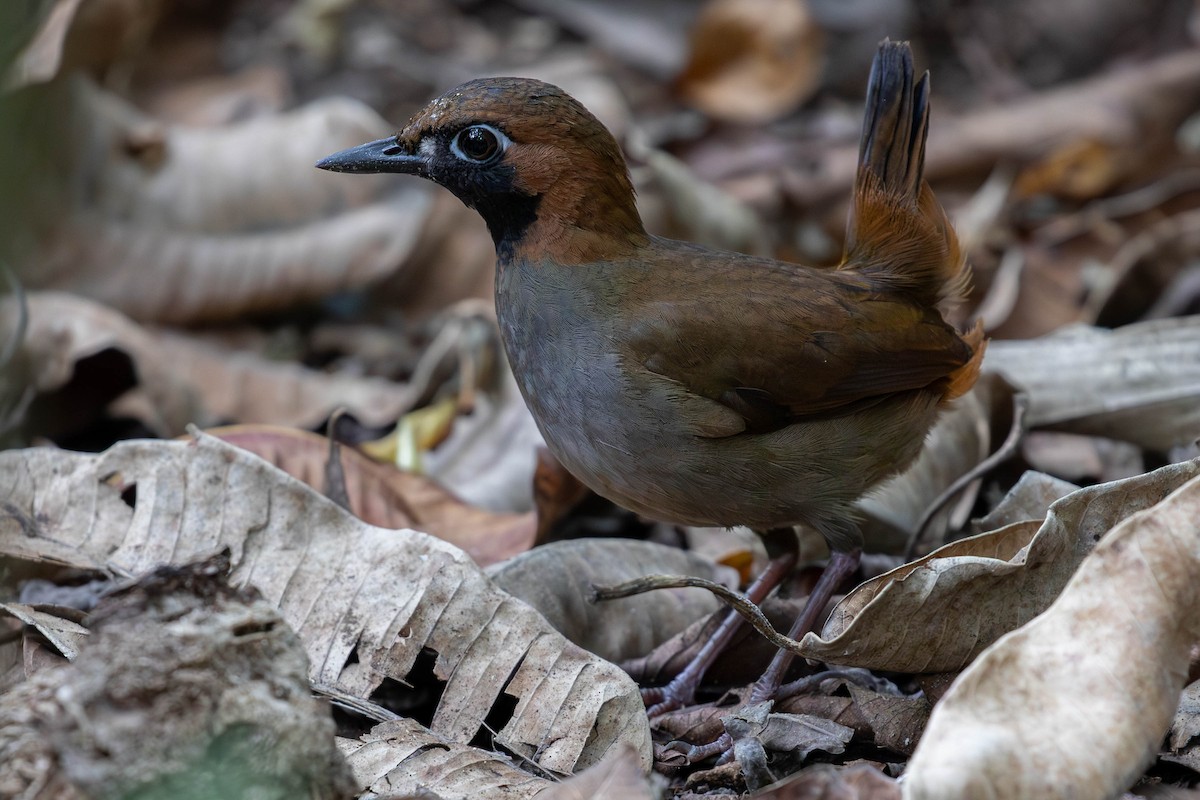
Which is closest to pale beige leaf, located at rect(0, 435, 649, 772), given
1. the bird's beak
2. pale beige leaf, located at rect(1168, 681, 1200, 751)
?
the bird's beak

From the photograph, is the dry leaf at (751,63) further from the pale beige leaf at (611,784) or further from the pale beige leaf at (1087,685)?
the pale beige leaf at (611,784)

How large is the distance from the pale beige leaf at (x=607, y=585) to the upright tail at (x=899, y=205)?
3.62 ft

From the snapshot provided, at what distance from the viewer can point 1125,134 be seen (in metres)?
7.12

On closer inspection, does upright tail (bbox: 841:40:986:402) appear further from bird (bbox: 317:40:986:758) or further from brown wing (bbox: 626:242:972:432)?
brown wing (bbox: 626:242:972:432)

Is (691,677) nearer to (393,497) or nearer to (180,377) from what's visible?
(393,497)

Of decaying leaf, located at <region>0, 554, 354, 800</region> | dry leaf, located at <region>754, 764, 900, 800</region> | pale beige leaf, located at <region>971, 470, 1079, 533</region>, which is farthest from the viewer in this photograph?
pale beige leaf, located at <region>971, 470, 1079, 533</region>

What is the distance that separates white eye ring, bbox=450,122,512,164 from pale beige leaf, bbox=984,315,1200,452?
1947 millimetres

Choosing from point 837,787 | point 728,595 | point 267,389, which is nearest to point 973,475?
point 728,595

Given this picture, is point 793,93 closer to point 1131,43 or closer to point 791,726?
point 1131,43

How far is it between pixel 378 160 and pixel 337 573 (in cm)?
125

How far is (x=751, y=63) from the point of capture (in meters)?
8.01

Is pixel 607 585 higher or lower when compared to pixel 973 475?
lower

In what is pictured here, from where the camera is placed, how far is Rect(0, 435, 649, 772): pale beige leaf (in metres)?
2.94

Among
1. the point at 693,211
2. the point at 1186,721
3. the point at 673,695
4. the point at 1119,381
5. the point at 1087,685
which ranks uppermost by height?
the point at 693,211
